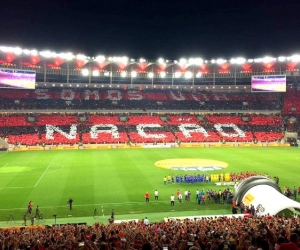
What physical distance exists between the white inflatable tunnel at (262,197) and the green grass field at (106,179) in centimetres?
180

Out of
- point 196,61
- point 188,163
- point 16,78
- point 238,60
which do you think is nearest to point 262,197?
point 188,163

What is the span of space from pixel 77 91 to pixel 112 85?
9133mm

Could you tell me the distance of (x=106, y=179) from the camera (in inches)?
1318

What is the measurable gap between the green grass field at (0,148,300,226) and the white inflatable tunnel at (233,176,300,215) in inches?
70.9

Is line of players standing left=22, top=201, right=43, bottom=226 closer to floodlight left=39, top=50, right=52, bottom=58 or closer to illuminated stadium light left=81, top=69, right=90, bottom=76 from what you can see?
floodlight left=39, top=50, right=52, bottom=58

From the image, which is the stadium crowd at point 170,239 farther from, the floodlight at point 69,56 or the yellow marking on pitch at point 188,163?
the floodlight at point 69,56

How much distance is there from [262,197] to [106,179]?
55.1 feet

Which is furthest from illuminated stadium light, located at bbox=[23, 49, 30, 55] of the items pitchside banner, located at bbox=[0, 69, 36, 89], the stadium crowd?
the stadium crowd

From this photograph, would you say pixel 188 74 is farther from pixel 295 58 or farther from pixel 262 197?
pixel 262 197

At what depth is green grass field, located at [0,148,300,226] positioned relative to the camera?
80.4 feet

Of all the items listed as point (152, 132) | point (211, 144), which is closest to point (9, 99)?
point (152, 132)

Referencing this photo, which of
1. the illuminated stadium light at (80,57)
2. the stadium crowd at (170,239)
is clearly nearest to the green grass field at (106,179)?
the stadium crowd at (170,239)

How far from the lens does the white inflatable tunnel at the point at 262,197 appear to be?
20.6m

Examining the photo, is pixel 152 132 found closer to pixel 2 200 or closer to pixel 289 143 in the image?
pixel 289 143
